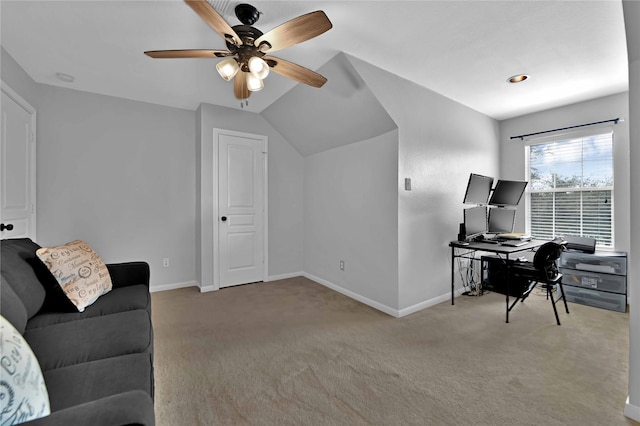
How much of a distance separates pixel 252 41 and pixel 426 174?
2.26 m

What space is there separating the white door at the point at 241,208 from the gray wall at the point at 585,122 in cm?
366

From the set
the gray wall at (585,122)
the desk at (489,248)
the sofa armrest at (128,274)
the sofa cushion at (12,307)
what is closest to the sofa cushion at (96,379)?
the sofa cushion at (12,307)

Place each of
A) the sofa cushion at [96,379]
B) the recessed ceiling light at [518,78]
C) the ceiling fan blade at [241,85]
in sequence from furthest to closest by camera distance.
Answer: the recessed ceiling light at [518,78] → the ceiling fan blade at [241,85] → the sofa cushion at [96,379]

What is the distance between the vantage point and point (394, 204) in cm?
298

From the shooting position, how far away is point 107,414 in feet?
2.49

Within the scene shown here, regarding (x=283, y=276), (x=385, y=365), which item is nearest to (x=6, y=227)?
(x=283, y=276)

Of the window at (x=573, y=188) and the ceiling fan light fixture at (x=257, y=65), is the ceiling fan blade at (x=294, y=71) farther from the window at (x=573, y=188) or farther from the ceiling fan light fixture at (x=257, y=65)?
the window at (x=573, y=188)

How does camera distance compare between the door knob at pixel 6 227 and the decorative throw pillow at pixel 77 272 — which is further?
the door knob at pixel 6 227

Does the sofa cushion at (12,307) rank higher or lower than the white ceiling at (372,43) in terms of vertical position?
lower

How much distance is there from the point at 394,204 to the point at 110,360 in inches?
99.4

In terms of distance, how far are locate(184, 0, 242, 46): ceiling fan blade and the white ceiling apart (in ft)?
0.93

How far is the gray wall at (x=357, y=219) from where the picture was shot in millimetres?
3033

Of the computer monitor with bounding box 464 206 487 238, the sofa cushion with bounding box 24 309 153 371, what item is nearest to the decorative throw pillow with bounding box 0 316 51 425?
the sofa cushion with bounding box 24 309 153 371

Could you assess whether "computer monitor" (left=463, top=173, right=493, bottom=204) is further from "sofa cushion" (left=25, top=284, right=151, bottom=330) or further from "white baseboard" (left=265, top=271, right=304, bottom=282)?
"sofa cushion" (left=25, top=284, right=151, bottom=330)
